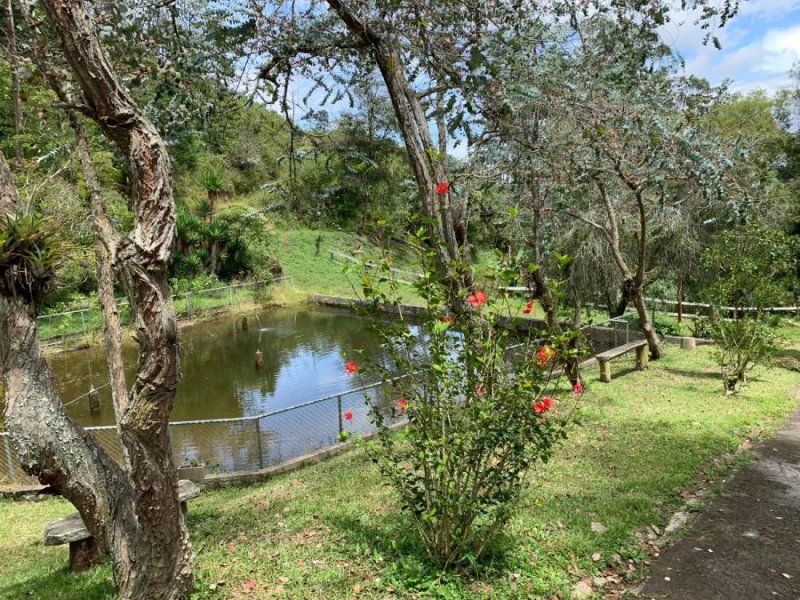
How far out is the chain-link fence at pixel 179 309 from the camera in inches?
715

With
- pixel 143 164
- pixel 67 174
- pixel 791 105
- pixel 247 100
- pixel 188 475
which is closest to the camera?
pixel 143 164

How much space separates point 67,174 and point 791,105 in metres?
29.4

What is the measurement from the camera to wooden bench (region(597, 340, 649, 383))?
1030 cm

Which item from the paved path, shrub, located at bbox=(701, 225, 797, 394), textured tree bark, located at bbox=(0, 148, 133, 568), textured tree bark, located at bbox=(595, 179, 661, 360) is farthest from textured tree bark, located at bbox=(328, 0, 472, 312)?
shrub, located at bbox=(701, 225, 797, 394)

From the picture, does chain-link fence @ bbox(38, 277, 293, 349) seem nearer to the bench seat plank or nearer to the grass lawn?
the grass lawn

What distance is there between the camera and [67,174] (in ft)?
45.2

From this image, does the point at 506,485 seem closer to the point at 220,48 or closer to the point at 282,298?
the point at 220,48

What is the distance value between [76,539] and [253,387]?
10.2m

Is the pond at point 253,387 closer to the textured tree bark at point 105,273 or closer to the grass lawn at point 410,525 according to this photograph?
the grass lawn at point 410,525

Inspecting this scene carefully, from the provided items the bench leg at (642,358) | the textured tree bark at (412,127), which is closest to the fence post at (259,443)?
the textured tree bark at (412,127)

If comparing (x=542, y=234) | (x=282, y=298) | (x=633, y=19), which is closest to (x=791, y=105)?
(x=542, y=234)

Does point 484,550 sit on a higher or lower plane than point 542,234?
lower

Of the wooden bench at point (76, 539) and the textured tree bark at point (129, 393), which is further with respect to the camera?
the wooden bench at point (76, 539)

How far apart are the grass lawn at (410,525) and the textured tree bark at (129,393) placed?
495 mm
